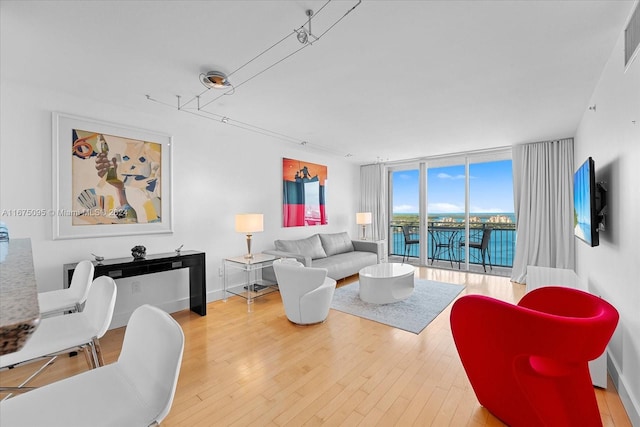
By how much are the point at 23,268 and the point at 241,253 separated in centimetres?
347

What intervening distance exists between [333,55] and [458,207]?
5038 mm

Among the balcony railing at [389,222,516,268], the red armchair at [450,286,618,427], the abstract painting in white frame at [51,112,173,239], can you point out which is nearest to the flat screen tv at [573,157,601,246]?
the red armchair at [450,286,618,427]

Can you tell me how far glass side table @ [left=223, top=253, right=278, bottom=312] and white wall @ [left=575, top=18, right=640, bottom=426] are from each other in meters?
3.43

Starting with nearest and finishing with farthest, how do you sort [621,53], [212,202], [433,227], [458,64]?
[621,53]
[458,64]
[212,202]
[433,227]

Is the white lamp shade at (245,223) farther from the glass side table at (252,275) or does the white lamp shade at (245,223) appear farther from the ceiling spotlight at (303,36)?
the ceiling spotlight at (303,36)

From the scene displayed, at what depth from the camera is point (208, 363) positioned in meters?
2.46

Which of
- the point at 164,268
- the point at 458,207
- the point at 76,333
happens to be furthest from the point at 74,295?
the point at 458,207

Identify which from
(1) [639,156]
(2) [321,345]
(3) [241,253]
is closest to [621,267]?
(1) [639,156]

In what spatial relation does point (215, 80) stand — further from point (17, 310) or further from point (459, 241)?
point (459, 241)

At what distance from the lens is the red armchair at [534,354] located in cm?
140

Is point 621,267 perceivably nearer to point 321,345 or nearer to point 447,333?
point 447,333

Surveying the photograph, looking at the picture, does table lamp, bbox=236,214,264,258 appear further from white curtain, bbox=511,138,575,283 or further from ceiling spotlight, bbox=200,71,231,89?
white curtain, bbox=511,138,575,283

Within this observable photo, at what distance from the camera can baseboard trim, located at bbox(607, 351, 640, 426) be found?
174 centimetres

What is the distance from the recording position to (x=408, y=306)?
375cm
